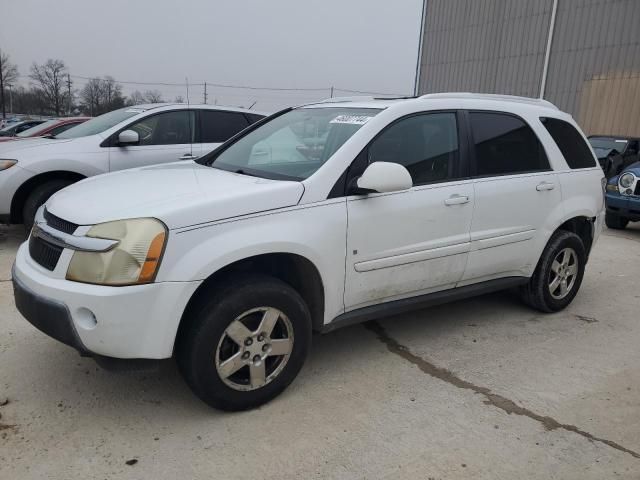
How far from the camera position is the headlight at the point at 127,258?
2.51 m

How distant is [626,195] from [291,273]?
7337 mm

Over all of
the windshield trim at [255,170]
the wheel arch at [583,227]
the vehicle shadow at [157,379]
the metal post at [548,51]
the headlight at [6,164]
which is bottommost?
the vehicle shadow at [157,379]

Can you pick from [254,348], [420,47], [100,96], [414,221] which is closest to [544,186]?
[414,221]

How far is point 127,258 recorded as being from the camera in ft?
8.24

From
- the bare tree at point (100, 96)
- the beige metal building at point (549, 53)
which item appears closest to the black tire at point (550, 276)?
the beige metal building at point (549, 53)

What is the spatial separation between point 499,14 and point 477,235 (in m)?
23.4

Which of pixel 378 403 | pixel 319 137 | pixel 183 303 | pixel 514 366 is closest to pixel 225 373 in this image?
pixel 183 303

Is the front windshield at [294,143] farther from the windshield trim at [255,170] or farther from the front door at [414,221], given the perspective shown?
the front door at [414,221]

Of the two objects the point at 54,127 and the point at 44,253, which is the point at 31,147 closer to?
the point at 54,127

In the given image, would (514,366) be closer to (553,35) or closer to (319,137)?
(319,137)

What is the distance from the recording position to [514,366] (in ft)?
11.8

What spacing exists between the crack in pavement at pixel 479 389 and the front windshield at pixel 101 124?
14.4 ft

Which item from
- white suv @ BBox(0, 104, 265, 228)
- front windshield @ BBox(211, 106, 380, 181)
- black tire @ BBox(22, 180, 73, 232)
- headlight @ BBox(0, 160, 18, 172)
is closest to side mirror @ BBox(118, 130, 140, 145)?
white suv @ BBox(0, 104, 265, 228)

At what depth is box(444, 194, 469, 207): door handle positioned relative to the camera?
3568 millimetres
